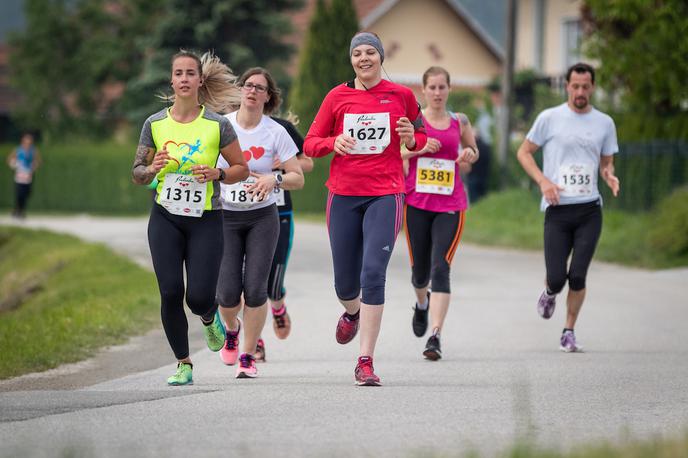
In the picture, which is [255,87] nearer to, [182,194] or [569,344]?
[182,194]

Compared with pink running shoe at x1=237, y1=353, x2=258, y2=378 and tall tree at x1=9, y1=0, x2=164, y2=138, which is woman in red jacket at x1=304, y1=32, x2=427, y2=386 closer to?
pink running shoe at x1=237, y1=353, x2=258, y2=378

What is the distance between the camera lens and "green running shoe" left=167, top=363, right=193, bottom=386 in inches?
341

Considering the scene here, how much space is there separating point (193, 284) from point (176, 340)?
40 cm

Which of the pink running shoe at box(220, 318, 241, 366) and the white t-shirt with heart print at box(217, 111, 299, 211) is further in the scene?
the pink running shoe at box(220, 318, 241, 366)

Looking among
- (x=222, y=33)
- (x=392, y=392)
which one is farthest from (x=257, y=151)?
(x=222, y=33)

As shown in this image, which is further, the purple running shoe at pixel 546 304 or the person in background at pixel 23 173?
the person in background at pixel 23 173

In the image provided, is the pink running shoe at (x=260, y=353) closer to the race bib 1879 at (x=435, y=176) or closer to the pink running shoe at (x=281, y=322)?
the pink running shoe at (x=281, y=322)

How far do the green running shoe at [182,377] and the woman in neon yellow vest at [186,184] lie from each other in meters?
0.23

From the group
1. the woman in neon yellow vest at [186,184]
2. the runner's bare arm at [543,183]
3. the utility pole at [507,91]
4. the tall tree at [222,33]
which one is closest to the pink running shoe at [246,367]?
the woman in neon yellow vest at [186,184]

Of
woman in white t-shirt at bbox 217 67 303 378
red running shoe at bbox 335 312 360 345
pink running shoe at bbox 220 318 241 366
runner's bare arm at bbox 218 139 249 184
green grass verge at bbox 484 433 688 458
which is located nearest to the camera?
green grass verge at bbox 484 433 688 458

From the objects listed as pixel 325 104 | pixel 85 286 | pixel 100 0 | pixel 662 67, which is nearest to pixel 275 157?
pixel 325 104

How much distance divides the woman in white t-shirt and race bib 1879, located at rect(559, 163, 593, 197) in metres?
2.31

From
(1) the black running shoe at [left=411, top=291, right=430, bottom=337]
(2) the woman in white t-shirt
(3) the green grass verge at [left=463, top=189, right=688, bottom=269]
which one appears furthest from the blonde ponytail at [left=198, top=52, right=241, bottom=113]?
(3) the green grass verge at [left=463, top=189, right=688, bottom=269]

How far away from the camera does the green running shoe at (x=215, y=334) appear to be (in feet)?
29.4
